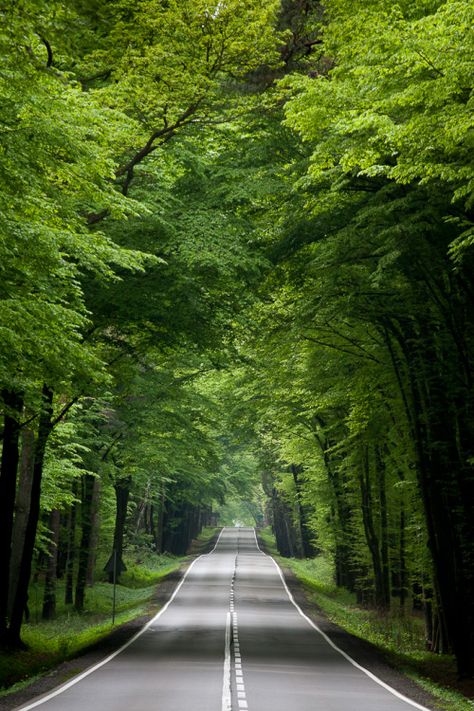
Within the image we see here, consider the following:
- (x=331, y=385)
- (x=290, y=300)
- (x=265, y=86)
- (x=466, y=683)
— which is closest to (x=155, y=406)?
(x=331, y=385)

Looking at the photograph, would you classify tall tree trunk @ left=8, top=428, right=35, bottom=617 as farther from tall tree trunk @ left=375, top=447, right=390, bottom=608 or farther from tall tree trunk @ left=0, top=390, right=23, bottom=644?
tall tree trunk @ left=375, top=447, right=390, bottom=608

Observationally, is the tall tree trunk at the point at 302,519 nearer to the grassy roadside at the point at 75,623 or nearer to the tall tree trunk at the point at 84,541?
the grassy roadside at the point at 75,623

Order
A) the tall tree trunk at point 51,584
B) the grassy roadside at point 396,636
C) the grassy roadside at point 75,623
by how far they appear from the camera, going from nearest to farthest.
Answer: the grassy roadside at point 396,636, the grassy roadside at point 75,623, the tall tree trunk at point 51,584

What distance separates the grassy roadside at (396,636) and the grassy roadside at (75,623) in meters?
7.47

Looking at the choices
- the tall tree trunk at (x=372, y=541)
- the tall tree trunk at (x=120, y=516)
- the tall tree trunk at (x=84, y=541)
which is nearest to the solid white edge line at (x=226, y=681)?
the tall tree trunk at (x=84, y=541)

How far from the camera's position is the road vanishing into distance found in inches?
532

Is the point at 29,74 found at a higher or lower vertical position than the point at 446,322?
higher

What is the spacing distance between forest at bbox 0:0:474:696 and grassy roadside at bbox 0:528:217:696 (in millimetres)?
1452

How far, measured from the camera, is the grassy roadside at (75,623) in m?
18.5

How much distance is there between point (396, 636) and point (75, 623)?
10890mm

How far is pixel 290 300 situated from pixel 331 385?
15.6 feet

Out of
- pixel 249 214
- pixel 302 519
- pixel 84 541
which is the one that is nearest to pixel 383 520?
pixel 84 541

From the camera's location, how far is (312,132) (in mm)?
15867

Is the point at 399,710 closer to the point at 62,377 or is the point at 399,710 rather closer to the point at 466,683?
the point at 466,683
